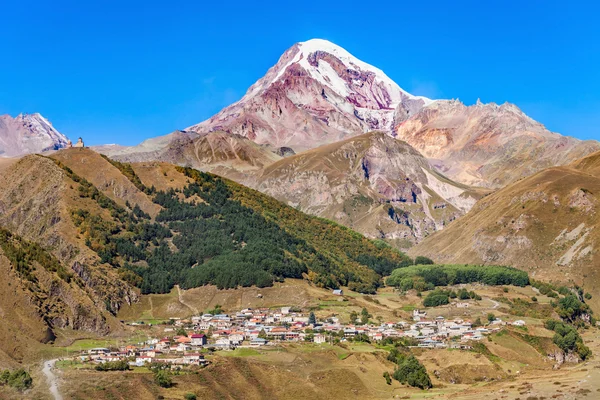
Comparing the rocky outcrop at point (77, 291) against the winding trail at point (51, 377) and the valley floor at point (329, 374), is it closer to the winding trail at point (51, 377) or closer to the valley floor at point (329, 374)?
the valley floor at point (329, 374)

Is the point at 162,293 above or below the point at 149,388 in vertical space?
above

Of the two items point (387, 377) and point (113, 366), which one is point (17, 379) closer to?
point (113, 366)

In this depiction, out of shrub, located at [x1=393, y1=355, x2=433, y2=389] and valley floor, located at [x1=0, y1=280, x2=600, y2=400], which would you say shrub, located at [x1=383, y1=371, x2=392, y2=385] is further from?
shrub, located at [x1=393, y1=355, x2=433, y2=389]

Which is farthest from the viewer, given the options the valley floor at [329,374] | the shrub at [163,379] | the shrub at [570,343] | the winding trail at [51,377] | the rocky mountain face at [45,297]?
the shrub at [570,343]

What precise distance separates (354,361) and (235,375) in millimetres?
23335

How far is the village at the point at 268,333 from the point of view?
4813 inches

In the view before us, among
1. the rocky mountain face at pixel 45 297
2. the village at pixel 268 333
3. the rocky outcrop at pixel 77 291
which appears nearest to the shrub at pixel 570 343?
the village at pixel 268 333

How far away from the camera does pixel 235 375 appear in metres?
116

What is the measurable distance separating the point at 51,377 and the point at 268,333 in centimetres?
5113

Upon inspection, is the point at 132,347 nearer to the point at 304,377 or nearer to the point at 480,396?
the point at 304,377

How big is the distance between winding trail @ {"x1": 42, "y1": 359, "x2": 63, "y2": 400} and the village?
416cm

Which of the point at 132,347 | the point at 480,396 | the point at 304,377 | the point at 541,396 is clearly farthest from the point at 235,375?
the point at 541,396

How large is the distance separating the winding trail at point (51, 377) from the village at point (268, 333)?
4160mm

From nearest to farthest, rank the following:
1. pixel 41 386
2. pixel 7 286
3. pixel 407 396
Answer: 1. pixel 41 386
2. pixel 407 396
3. pixel 7 286
